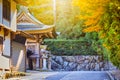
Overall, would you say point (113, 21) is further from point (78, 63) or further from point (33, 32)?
point (78, 63)

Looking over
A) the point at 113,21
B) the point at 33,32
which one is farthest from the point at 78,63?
the point at 113,21

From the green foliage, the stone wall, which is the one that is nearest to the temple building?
the stone wall

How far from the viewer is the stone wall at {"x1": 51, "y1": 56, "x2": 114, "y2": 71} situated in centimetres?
4803

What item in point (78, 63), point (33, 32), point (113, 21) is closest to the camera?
point (113, 21)

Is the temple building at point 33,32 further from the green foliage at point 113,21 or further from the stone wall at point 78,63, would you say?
the green foliage at point 113,21

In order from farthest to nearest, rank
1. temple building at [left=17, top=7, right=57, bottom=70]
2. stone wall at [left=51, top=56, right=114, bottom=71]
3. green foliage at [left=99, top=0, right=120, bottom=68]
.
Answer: stone wall at [left=51, top=56, right=114, bottom=71], temple building at [left=17, top=7, right=57, bottom=70], green foliage at [left=99, top=0, right=120, bottom=68]

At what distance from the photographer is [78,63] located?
48.8 metres

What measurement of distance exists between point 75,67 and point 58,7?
20.8 meters

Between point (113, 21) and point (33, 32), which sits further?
point (33, 32)

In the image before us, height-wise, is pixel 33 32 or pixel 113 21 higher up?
pixel 33 32

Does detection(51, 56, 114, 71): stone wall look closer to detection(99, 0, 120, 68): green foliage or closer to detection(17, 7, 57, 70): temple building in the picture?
detection(17, 7, 57, 70): temple building

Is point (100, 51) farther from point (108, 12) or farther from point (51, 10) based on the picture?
point (108, 12)

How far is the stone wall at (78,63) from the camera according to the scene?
158 ft

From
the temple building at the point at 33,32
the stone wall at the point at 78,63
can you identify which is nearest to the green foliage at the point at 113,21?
the temple building at the point at 33,32
